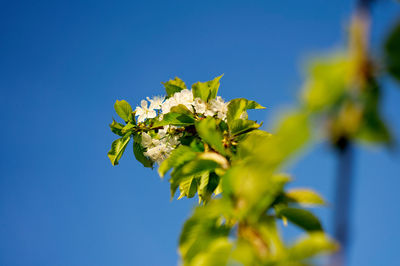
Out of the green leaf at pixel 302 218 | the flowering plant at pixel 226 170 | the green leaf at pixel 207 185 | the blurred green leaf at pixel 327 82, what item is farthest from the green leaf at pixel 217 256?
the green leaf at pixel 207 185

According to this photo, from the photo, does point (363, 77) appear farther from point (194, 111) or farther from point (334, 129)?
point (194, 111)

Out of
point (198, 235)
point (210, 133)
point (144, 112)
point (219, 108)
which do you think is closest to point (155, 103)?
point (144, 112)

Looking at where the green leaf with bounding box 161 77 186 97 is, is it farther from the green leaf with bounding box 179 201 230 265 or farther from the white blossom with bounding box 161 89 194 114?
the green leaf with bounding box 179 201 230 265

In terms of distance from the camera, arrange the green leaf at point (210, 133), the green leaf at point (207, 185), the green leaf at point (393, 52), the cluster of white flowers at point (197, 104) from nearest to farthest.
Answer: the green leaf at point (393, 52)
the green leaf at point (210, 133)
the green leaf at point (207, 185)
the cluster of white flowers at point (197, 104)

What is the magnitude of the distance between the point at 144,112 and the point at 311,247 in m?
1.73

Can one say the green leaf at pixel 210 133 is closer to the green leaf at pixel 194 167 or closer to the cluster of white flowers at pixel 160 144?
the green leaf at pixel 194 167

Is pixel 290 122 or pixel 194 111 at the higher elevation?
pixel 194 111

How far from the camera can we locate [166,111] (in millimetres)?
2240

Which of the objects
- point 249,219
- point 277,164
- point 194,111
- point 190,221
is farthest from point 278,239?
point 194,111

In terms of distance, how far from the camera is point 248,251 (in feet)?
3.07

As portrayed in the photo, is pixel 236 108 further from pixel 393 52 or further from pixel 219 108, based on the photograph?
pixel 393 52

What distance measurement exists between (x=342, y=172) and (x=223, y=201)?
66 centimetres

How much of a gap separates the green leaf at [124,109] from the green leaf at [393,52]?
→ 1.93 m

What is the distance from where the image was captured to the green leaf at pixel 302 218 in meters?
1.21
